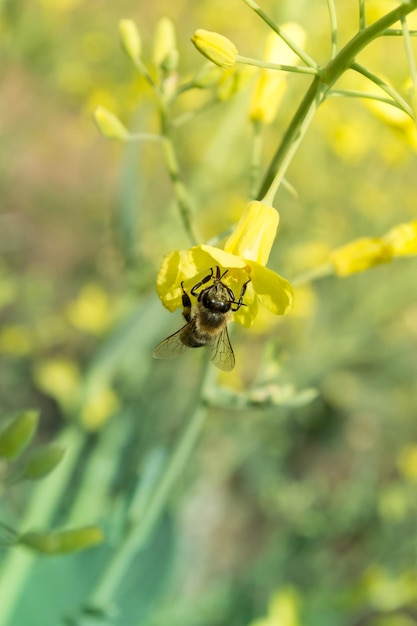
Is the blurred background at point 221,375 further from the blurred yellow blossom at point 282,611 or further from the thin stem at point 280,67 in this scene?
the thin stem at point 280,67

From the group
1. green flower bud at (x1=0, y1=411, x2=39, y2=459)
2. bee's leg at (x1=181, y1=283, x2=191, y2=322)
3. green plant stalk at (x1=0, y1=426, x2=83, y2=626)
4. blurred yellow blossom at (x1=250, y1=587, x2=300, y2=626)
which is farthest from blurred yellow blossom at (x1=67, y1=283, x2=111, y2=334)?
green flower bud at (x1=0, y1=411, x2=39, y2=459)

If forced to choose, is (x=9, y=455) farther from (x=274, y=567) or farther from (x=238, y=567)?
(x=238, y=567)

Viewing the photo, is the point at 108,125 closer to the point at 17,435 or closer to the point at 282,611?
the point at 17,435

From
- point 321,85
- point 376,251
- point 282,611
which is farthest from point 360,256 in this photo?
point 282,611

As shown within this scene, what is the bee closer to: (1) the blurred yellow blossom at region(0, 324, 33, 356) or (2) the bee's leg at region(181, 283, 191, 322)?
(2) the bee's leg at region(181, 283, 191, 322)

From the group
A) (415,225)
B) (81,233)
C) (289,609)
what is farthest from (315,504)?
(415,225)

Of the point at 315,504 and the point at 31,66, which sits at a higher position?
the point at 31,66
